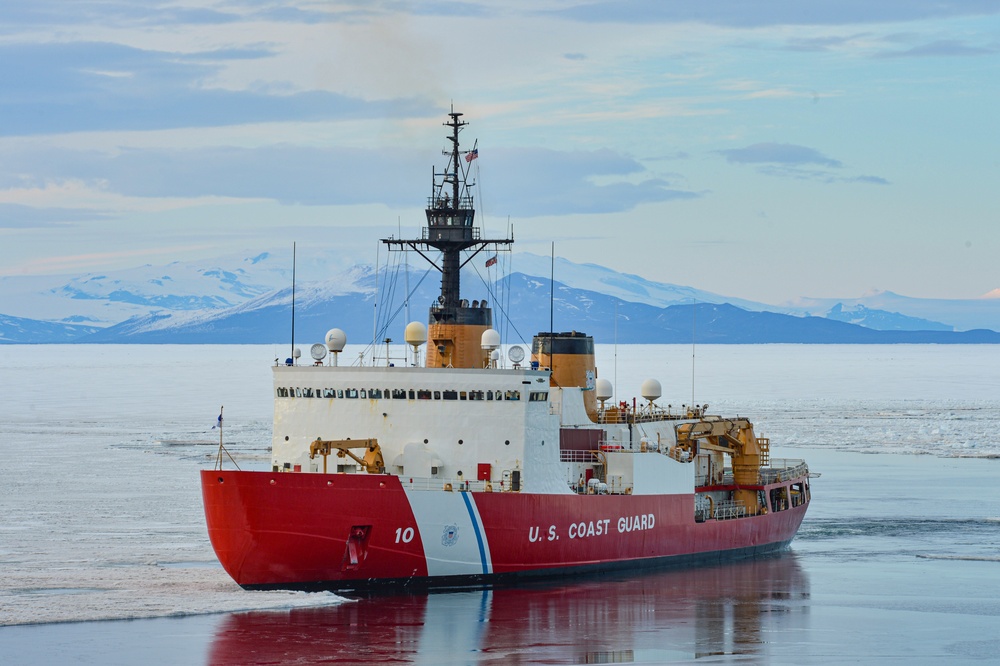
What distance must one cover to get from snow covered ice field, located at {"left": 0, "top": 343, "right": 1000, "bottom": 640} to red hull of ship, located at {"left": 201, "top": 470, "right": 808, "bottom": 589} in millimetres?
747

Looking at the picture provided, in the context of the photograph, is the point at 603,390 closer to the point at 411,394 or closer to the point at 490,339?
the point at 490,339

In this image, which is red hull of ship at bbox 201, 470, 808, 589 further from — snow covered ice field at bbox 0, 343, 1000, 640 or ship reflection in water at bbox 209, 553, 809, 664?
snow covered ice field at bbox 0, 343, 1000, 640

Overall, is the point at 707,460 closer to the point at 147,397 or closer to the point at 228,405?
the point at 228,405

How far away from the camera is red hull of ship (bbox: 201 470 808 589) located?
2808cm

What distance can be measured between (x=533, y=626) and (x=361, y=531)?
3.78m

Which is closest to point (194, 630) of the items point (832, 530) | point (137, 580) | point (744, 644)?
point (137, 580)

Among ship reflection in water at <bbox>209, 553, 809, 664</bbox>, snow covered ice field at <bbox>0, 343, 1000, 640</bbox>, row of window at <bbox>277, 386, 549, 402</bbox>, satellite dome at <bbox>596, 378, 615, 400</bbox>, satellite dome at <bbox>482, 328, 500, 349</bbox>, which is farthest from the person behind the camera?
satellite dome at <bbox>596, 378, 615, 400</bbox>

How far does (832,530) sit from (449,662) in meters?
20.9

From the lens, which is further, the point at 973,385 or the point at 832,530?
the point at 973,385

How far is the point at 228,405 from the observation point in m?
104

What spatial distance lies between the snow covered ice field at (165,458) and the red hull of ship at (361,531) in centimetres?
75

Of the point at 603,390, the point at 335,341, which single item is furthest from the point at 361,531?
the point at 603,390

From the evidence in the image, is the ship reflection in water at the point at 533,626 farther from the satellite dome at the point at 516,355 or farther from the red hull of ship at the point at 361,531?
the satellite dome at the point at 516,355

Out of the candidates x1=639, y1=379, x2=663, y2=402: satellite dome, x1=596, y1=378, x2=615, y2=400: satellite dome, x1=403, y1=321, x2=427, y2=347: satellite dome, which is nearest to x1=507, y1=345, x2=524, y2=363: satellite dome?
x1=403, y1=321, x2=427, y2=347: satellite dome
